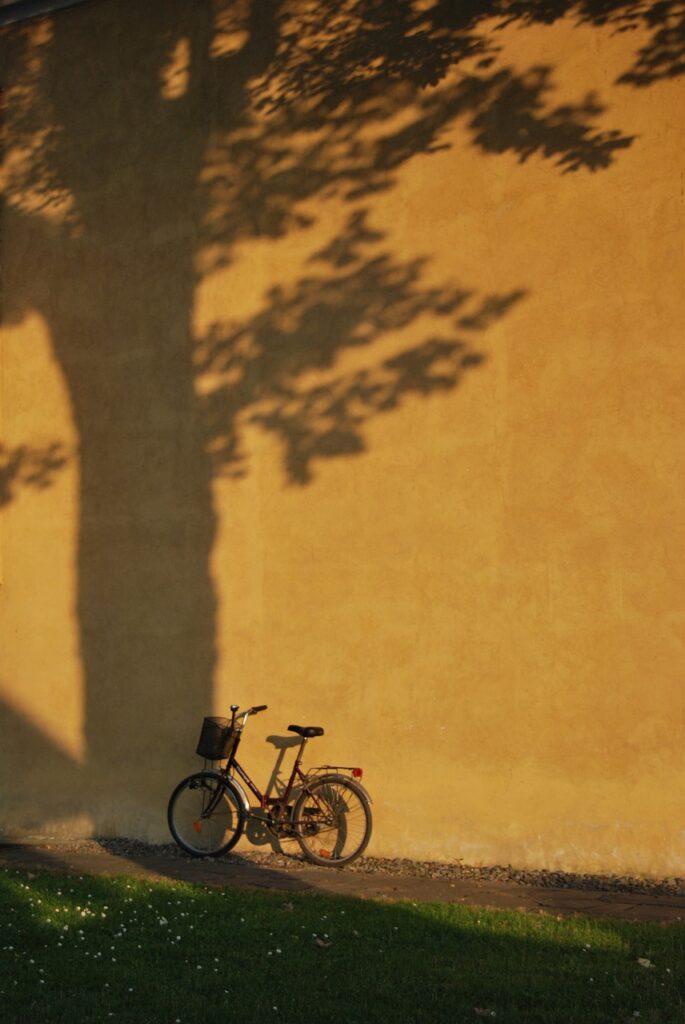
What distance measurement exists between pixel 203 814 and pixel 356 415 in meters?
3.38

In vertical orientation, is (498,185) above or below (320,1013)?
above

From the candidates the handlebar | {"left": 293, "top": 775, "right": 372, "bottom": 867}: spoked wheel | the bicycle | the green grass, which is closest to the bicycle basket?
the bicycle

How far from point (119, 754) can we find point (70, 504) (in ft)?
7.37

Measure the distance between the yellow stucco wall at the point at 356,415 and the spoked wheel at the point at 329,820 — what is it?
223mm

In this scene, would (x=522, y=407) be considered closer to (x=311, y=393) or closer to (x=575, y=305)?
(x=575, y=305)

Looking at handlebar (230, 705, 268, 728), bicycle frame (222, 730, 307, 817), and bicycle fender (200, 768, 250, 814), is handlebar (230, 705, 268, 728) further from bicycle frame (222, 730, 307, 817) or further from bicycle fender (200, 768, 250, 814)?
bicycle fender (200, 768, 250, 814)

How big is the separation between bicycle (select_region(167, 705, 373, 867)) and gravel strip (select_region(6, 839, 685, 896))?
164 mm

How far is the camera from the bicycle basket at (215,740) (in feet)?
32.3

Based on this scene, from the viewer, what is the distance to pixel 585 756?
354 inches

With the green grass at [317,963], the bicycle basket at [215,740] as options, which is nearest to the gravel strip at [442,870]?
the bicycle basket at [215,740]

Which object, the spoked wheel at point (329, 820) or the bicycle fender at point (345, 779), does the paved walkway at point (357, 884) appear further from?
the bicycle fender at point (345, 779)

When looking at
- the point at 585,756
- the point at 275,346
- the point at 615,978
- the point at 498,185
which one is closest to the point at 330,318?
the point at 275,346

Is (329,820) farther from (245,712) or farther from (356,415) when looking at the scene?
(356,415)

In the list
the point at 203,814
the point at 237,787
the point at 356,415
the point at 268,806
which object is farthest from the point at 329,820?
the point at 356,415
